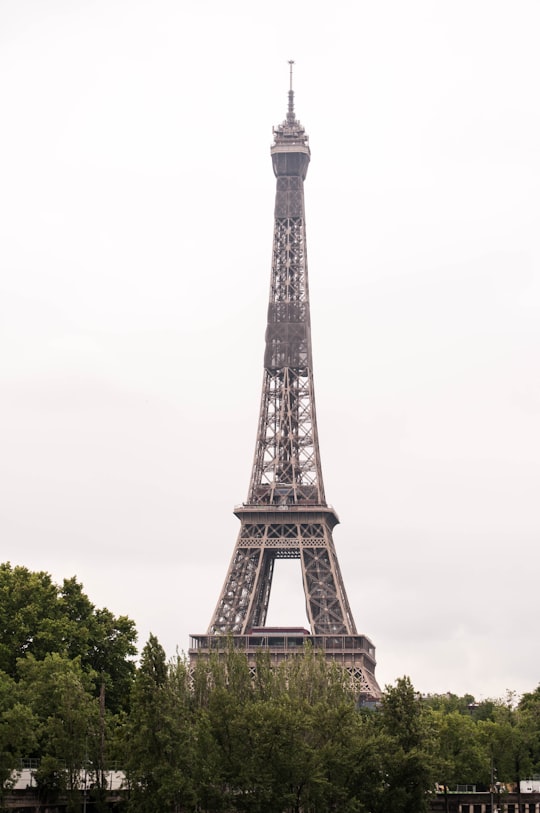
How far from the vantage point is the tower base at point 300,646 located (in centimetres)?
16388

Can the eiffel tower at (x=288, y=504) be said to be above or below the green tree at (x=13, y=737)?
above

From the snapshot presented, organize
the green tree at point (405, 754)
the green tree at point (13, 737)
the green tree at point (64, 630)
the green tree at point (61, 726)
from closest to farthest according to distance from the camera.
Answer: the green tree at point (13, 737)
the green tree at point (61, 726)
the green tree at point (405, 754)
the green tree at point (64, 630)

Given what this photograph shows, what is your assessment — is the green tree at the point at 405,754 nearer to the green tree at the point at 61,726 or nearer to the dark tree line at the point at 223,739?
the dark tree line at the point at 223,739

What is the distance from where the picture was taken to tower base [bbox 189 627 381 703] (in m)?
164

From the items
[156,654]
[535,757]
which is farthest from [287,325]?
[156,654]

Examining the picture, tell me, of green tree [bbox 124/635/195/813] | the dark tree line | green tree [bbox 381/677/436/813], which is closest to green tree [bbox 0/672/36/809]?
the dark tree line

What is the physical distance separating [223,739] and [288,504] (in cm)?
8907

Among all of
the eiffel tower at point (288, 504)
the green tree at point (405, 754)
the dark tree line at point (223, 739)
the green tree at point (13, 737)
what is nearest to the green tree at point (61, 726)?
the dark tree line at point (223, 739)

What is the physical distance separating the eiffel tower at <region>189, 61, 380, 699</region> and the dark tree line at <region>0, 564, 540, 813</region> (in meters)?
56.2

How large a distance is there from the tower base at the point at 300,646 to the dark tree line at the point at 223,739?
172ft

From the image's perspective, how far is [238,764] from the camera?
8862 centimetres

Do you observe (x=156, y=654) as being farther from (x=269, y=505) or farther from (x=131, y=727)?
(x=269, y=505)

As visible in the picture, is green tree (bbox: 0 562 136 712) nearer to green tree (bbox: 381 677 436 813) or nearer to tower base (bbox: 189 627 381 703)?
green tree (bbox: 381 677 436 813)

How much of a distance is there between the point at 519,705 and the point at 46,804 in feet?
254
